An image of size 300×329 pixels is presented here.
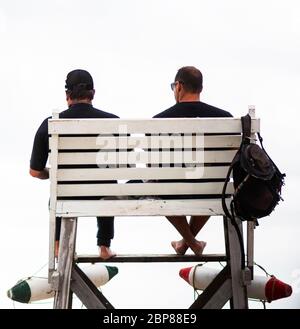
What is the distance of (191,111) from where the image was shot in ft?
16.0

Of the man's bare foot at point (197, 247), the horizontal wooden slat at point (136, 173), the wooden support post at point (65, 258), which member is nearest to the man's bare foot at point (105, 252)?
the man's bare foot at point (197, 247)

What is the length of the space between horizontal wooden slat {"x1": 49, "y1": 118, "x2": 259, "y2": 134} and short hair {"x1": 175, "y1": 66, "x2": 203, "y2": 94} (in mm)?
809

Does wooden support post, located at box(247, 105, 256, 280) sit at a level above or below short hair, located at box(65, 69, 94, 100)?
below

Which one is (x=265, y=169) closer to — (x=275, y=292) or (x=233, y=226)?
(x=233, y=226)

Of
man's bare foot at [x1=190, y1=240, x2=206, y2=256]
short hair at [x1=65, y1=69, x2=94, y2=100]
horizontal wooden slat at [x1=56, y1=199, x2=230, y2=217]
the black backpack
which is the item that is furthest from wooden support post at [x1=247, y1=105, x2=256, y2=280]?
short hair at [x1=65, y1=69, x2=94, y2=100]

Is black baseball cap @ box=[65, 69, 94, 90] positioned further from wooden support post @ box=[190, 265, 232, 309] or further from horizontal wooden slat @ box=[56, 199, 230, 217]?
wooden support post @ box=[190, 265, 232, 309]

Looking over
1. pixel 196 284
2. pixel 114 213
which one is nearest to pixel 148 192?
pixel 114 213

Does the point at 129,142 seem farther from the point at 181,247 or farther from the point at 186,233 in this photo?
the point at 181,247

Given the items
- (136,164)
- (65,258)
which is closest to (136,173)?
(136,164)

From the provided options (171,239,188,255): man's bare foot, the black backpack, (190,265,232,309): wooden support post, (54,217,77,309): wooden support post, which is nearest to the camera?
the black backpack

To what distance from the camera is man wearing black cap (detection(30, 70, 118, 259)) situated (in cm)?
485

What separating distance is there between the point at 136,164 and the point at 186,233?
900 millimetres

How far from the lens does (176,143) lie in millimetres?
4285

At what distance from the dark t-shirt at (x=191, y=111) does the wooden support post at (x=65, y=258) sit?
40.8 inches
